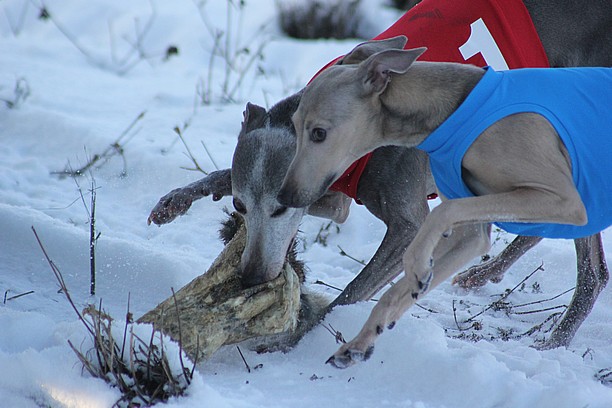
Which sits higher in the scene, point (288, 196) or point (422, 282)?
point (288, 196)

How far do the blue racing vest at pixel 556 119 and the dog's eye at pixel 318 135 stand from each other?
1.29ft

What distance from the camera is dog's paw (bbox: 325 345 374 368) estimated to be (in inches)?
121

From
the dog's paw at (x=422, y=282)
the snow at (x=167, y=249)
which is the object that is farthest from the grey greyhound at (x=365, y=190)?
the dog's paw at (x=422, y=282)

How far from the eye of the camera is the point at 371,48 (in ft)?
11.9

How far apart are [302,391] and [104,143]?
10.9 feet

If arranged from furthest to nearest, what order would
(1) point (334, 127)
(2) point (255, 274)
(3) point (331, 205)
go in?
(3) point (331, 205) < (2) point (255, 274) < (1) point (334, 127)

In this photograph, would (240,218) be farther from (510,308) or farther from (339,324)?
(510,308)

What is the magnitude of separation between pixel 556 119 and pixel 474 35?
121cm

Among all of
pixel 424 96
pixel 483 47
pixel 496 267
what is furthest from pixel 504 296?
pixel 424 96

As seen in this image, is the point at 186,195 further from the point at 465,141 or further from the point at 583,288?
the point at 583,288

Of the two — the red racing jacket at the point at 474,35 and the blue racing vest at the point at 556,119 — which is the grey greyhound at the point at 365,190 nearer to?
the red racing jacket at the point at 474,35

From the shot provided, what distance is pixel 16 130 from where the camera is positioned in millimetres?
6090

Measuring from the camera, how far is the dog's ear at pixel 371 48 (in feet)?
11.6

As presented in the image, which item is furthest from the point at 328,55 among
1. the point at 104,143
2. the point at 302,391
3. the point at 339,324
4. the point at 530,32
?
the point at 302,391
